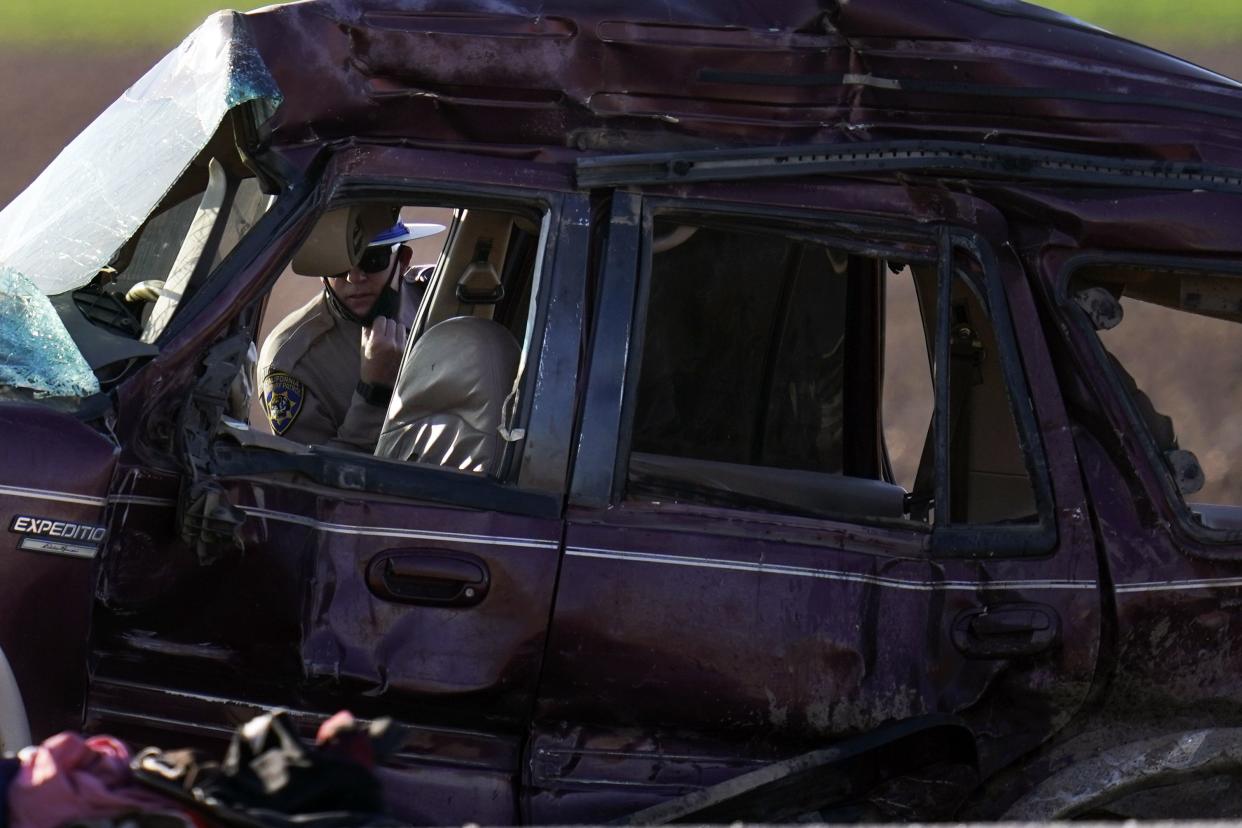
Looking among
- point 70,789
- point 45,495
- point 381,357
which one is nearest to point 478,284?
point 381,357

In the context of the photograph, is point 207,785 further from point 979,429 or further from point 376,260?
point 376,260

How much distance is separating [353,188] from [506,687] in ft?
3.74

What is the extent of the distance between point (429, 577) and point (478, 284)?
136cm

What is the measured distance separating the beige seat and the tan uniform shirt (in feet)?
4.91

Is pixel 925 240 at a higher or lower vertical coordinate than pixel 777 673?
higher

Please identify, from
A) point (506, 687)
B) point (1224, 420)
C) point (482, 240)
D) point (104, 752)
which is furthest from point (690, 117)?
point (1224, 420)

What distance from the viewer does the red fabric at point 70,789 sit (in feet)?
8.41

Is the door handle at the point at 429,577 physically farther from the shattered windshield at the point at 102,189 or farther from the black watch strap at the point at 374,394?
the black watch strap at the point at 374,394

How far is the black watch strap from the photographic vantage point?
527 cm

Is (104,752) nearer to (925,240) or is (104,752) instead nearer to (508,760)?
(508,760)

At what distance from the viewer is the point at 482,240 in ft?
15.9

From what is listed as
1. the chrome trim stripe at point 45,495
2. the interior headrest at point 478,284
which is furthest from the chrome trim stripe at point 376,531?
the interior headrest at point 478,284

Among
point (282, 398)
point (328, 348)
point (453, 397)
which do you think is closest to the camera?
point (453, 397)

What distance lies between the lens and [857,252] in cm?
403
